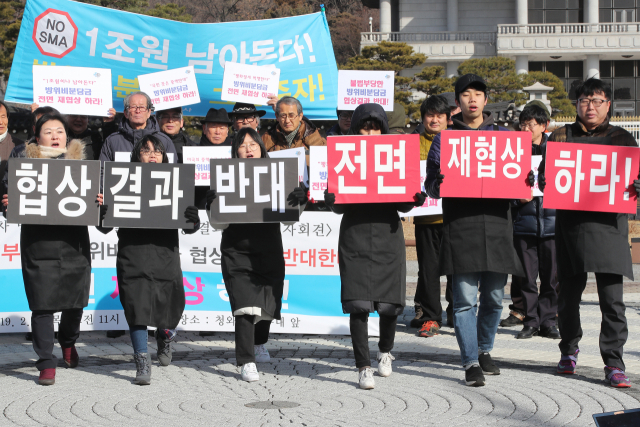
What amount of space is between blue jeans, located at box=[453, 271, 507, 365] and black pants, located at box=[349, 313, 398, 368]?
50cm

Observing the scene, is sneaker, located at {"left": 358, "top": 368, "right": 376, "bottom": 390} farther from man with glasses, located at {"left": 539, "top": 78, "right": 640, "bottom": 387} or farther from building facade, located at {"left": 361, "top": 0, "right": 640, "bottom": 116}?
building facade, located at {"left": 361, "top": 0, "right": 640, "bottom": 116}

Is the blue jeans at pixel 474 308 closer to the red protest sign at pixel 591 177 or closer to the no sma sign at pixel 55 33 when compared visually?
the red protest sign at pixel 591 177

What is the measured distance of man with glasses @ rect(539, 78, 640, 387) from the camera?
17.6 ft

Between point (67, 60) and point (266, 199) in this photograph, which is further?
point (67, 60)

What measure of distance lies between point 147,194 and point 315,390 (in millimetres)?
1923

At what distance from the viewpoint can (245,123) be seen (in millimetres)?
8227

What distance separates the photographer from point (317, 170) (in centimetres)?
720

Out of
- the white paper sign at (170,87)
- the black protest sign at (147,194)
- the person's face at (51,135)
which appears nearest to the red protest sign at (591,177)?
the black protest sign at (147,194)

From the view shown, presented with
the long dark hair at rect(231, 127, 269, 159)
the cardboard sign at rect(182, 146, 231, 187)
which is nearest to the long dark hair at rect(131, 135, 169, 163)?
the long dark hair at rect(231, 127, 269, 159)

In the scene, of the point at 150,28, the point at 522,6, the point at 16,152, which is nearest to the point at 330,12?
the point at 522,6

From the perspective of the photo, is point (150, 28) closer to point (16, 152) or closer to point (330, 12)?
point (16, 152)

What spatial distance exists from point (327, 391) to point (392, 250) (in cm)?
114

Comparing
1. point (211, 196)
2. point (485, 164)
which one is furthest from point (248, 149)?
point (485, 164)

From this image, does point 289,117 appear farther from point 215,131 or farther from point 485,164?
point 485,164
